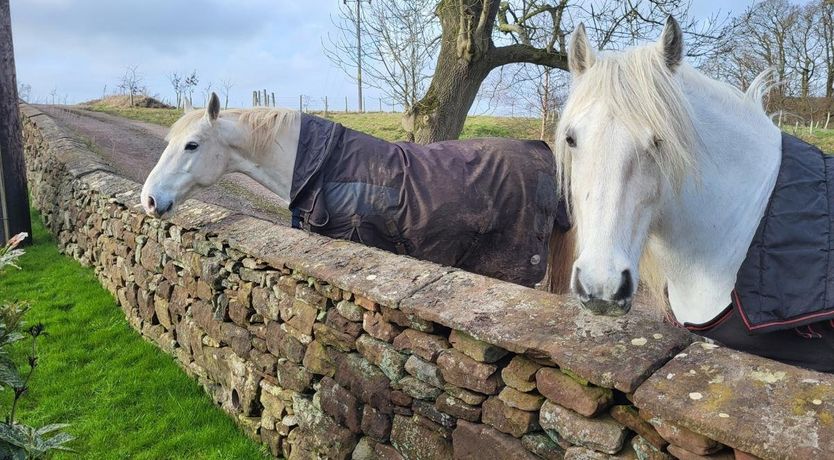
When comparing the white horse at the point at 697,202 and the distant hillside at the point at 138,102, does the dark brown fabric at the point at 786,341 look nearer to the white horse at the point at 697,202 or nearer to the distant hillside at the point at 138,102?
the white horse at the point at 697,202

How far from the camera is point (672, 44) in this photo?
189 centimetres

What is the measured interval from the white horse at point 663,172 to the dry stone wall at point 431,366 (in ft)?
0.98

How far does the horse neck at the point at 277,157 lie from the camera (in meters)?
4.05

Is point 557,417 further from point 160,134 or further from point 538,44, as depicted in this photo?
point 160,134

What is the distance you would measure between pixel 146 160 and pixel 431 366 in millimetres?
10335

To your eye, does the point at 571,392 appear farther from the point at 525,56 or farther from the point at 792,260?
the point at 525,56

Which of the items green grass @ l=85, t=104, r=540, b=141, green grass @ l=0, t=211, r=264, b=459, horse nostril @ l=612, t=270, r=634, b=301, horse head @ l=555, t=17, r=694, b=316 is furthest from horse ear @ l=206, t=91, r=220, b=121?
green grass @ l=85, t=104, r=540, b=141

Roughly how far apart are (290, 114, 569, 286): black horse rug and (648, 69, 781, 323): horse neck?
5.61 feet

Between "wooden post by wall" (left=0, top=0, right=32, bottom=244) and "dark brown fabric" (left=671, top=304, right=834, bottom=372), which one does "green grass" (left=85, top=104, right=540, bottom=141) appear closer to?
"wooden post by wall" (left=0, top=0, right=32, bottom=244)

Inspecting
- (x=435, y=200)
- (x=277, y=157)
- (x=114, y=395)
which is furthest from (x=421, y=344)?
(x=114, y=395)

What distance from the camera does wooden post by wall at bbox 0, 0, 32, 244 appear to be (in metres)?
7.57

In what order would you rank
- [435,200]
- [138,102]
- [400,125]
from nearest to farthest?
[435,200]
[400,125]
[138,102]

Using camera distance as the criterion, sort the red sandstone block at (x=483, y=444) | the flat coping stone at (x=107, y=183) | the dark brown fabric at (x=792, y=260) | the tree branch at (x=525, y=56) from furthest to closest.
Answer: the tree branch at (x=525, y=56) < the flat coping stone at (x=107, y=183) < the red sandstone block at (x=483, y=444) < the dark brown fabric at (x=792, y=260)

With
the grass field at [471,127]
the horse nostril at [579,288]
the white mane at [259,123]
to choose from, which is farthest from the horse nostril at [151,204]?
the grass field at [471,127]
